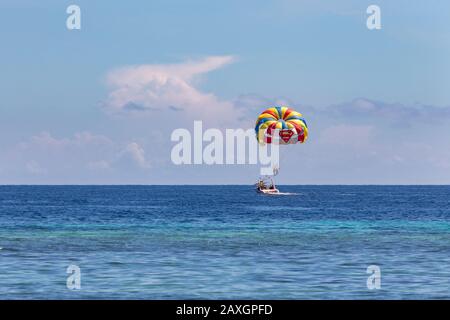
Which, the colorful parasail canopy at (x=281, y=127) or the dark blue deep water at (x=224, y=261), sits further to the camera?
the colorful parasail canopy at (x=281, y=127)

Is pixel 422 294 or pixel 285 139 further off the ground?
pixel 285 139

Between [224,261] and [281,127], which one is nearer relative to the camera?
[224,261]

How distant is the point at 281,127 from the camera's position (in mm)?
89125

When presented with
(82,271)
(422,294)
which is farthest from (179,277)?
(422,294)

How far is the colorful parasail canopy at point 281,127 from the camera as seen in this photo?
8912 centimetres

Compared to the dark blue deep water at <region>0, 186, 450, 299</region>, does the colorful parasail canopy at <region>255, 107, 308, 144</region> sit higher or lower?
higher

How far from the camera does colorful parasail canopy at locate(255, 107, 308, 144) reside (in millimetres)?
89125

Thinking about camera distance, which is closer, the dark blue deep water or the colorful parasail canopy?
the dark blue deep water

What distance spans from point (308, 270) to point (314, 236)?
764 inches

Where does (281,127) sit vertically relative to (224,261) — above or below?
above

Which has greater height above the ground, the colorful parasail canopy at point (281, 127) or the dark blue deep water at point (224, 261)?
the colorful parasail canopy at point (281, 127)
